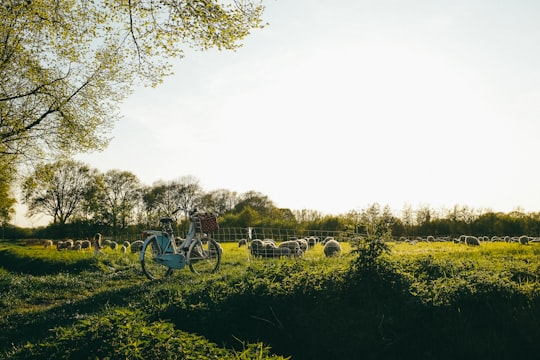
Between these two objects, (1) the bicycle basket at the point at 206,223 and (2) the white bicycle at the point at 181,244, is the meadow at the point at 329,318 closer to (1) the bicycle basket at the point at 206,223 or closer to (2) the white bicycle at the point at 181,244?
(2) the white bicycle at the point at 181,244

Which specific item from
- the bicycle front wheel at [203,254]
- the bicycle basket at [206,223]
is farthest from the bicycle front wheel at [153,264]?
the bicycle basket at [206,223]

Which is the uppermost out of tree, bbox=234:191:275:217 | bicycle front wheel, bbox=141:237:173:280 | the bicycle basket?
tree, bbox=234:191:275:217

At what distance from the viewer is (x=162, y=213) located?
44.2m

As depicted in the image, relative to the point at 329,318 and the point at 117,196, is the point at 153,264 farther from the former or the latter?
the point at 117,196

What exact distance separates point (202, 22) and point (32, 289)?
9.31m

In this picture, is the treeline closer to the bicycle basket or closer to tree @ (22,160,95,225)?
tree @ (22,160,95,225)

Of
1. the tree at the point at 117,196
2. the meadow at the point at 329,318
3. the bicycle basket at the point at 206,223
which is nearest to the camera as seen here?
the meadow at the point at 329,318

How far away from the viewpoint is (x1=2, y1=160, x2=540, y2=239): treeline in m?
42.2

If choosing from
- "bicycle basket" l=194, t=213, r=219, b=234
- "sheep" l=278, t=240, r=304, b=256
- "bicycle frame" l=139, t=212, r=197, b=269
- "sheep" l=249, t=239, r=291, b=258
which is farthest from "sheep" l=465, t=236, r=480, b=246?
"bicycle frame" l=139, t=212, r=197, b=269

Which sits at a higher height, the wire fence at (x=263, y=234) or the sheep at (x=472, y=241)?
the wire fence at (x=263, y=234)

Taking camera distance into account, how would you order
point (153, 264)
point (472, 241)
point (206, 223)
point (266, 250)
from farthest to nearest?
1. point (472, 241)
2. point (266, 250)
3. point (153, 264)
4. point (206, 223)

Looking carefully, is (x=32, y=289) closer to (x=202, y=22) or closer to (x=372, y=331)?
(x=202, y=22)

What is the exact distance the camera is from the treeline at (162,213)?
138 ft

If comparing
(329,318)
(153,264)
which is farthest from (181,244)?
(329,318)
